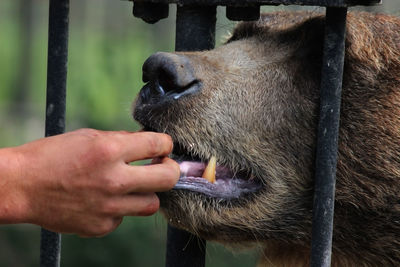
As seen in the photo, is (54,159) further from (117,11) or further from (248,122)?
(117,11)

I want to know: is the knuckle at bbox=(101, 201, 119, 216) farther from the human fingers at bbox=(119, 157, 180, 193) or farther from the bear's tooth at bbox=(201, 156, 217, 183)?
the bear's tooth at bbox=(201, 156, 217, 183)

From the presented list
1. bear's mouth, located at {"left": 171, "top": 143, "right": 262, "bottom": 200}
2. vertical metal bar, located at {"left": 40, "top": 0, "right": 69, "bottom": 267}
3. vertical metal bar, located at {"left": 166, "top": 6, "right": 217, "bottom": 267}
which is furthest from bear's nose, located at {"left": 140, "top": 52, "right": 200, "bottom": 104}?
vertical metal bar, located at {"left": 40, "top": 0, "right": 69, "bottom": 267}

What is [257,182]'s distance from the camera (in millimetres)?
3189

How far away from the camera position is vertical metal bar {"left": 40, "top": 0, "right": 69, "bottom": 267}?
9.10 ft

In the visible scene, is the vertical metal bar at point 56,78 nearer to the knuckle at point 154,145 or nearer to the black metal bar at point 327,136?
the knuckle at point 154,145

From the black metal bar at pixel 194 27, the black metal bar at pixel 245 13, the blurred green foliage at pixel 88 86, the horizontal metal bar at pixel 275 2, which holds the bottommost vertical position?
the blurred green foliage at pixel 88 86

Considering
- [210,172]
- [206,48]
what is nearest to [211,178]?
[210,172]

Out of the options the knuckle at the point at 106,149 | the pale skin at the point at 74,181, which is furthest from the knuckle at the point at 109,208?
the knuckle at the point at 106,149

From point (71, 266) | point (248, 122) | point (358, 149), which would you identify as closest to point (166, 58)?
point (248, 122)

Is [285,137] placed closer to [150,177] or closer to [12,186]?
[150,177]

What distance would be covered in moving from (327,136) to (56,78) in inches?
41.2

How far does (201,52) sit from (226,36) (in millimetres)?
1084

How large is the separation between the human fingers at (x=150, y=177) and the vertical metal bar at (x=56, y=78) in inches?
23.1

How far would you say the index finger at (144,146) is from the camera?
2.33 metres
